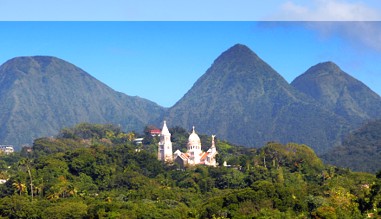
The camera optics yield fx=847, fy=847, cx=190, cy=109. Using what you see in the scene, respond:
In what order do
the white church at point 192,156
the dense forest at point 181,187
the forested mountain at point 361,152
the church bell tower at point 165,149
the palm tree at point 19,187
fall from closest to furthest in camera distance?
1. the dense forest at point 181,187
2. the palm tree at point 19,187
3. the white church at point 192,156
4. the church bell tower at point 165,149
5. the forested mountain at point 361,152

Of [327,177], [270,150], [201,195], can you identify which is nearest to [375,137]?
[270,150]

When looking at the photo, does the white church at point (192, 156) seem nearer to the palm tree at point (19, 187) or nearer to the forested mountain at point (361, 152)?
the palm tree at point (19, 187)

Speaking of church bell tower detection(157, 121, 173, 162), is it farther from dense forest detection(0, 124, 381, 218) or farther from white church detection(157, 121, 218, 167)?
dense forest detection(0, 124, 381, 218)

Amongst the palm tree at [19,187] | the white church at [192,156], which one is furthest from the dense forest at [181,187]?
the white church at [192,156]

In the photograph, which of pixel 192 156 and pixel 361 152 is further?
pixel 361 152

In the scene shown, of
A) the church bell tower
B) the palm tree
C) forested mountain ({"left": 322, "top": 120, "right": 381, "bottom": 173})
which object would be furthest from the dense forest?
forested mountain ({"left": 322, "top": 120, "right": 381, "bottom": 173})

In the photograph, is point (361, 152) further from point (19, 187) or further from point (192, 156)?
point (19, 187)

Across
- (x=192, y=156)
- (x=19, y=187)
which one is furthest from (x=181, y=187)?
(x=19, y=187)
